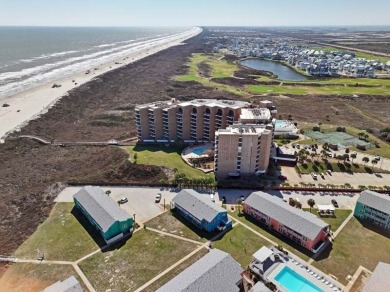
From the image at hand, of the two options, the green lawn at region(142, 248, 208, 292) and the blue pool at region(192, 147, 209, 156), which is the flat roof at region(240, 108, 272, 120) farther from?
the green lawn at region(142, 248, 208, 292)

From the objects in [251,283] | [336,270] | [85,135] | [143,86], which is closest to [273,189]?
[336,270]

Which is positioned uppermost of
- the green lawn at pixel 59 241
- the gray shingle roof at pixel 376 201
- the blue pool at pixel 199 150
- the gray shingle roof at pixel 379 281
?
the gray shingle roof at pixel 376 201

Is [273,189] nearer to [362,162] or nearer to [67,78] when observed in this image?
[362,162]

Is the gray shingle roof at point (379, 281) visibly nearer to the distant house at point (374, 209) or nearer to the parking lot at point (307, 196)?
the distant house at point (374, 209)

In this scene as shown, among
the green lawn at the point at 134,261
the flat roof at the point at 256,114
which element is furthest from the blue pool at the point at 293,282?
the flat roof at the point at 256,114

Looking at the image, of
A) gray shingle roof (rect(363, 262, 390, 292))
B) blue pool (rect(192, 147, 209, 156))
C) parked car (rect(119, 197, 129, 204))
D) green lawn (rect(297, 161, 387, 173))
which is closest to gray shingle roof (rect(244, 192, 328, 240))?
gray shingle roof (rect(363, 262, 390, 292))

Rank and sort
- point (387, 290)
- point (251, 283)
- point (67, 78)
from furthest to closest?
point (67, 78) < point (251, 283) < point (387, 290)

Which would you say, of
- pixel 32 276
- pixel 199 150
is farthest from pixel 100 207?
pixel 199 150
